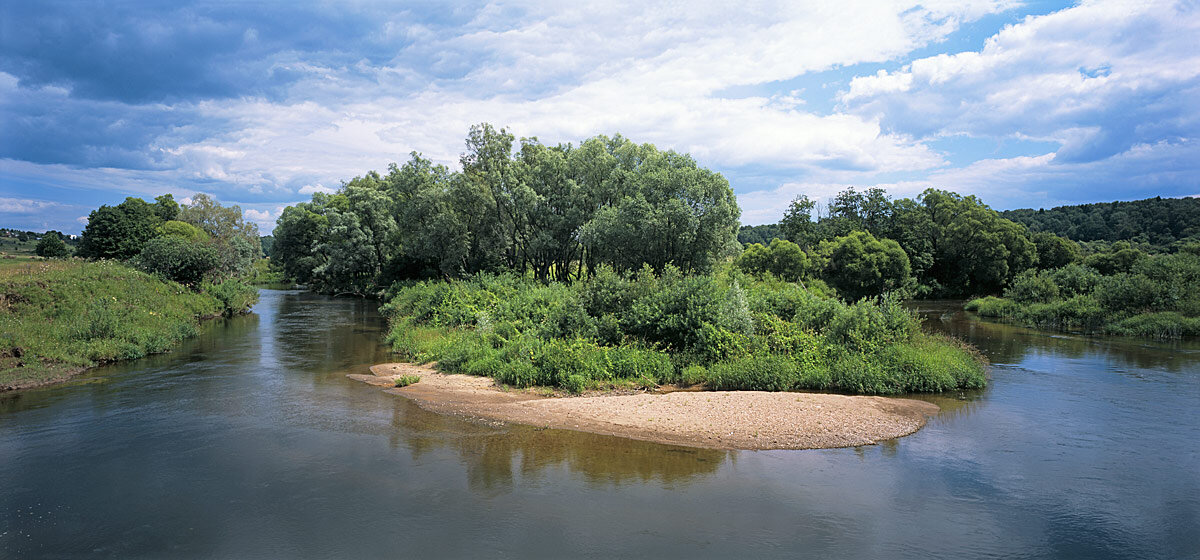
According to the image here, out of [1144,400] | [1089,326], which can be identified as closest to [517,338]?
[1144,400]

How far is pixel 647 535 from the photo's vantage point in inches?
370

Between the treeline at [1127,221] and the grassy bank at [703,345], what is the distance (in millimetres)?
66679

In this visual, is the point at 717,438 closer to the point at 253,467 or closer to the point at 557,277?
the point at 253,467

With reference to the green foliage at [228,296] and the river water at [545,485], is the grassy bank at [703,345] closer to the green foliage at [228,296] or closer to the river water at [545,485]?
the river water at [545,485]

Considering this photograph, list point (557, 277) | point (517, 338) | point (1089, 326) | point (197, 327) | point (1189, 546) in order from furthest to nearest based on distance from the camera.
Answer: point (557, 277) → point (1089, 326) → point (197, 327) → point (517, 338) → point (1189, 546)

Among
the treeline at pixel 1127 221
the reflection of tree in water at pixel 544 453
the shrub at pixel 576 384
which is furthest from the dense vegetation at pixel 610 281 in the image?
the treeline at pixel 1127 221

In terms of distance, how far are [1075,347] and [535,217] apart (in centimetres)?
3231

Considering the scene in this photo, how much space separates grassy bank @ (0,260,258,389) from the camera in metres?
20.2

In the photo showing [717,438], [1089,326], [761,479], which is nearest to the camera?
[761,479]

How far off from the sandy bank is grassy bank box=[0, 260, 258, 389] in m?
12.6

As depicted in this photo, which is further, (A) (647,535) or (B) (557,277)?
(B) (557,277)

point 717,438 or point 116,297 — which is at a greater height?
point 116,297

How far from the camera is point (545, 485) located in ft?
37.3

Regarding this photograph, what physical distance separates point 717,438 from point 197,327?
30.7 meters
